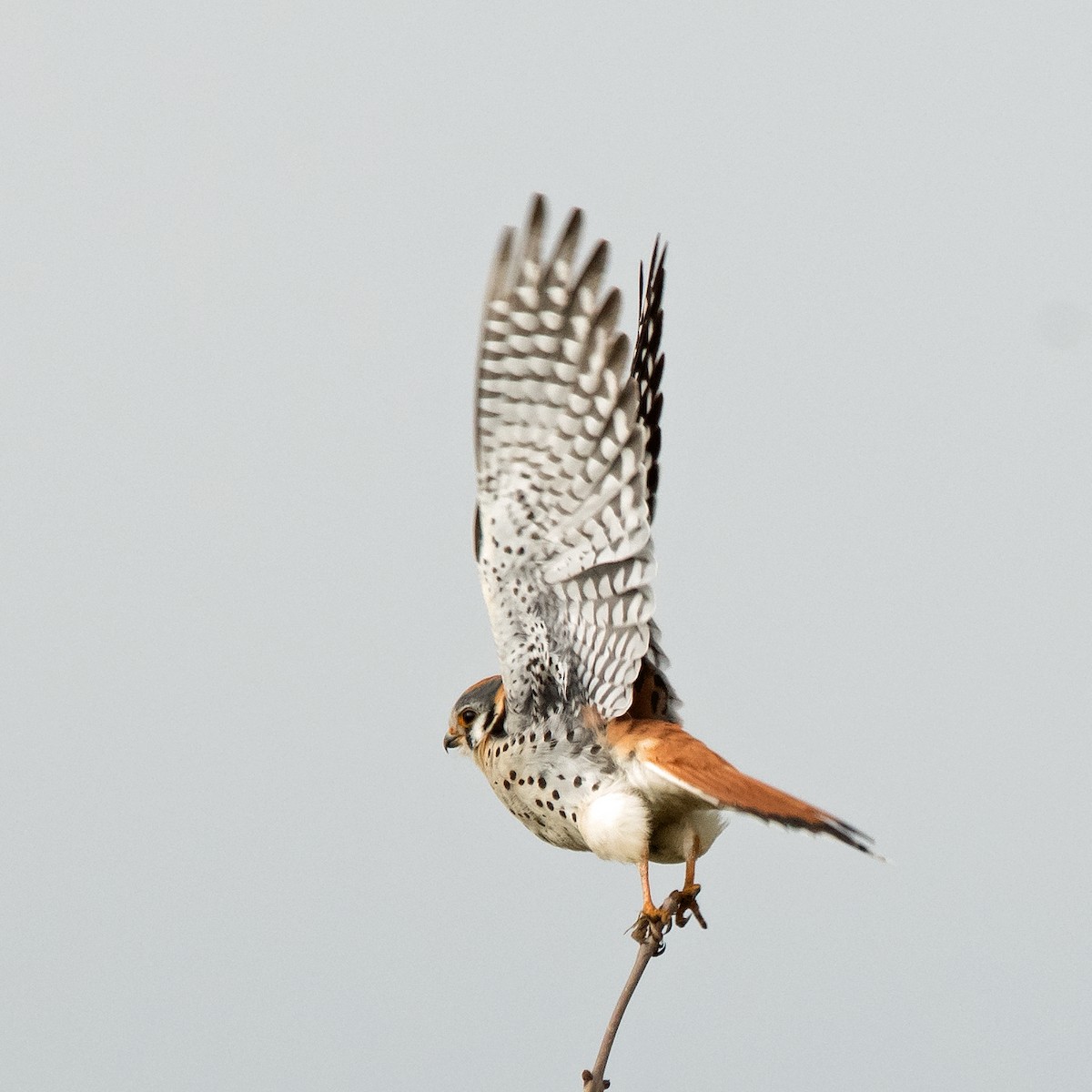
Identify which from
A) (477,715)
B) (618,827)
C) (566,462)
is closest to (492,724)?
(477,715)

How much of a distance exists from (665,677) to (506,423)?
909 mm

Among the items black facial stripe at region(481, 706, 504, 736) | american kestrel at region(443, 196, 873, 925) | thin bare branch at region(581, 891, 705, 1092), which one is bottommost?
thin bare branch at region(581, 891, 705, 1092)

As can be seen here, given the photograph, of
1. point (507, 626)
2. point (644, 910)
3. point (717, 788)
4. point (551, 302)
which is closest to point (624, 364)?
point (551, 302)

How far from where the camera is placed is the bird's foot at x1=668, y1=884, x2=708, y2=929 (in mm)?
4430

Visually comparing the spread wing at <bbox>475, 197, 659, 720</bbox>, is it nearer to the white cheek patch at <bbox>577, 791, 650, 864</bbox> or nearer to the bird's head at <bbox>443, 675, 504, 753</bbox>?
the white cheek patch at <bbox>577, 791, 650, 864</bbox>

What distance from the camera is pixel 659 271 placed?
4754 millimetres

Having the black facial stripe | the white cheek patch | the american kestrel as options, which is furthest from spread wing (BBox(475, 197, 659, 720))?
the black facial stripe

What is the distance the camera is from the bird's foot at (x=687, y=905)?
4.43m

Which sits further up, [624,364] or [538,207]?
[538,207]

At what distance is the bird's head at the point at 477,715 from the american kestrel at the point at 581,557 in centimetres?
30

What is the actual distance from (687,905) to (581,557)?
3.22ft

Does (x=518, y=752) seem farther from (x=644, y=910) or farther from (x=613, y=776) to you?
(x=644, y=910)

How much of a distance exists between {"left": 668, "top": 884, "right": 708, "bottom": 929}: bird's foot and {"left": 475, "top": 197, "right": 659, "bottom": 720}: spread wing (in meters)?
0.52

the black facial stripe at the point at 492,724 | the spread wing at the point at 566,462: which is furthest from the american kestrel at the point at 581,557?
the black facial stripe at the point at 492,724
